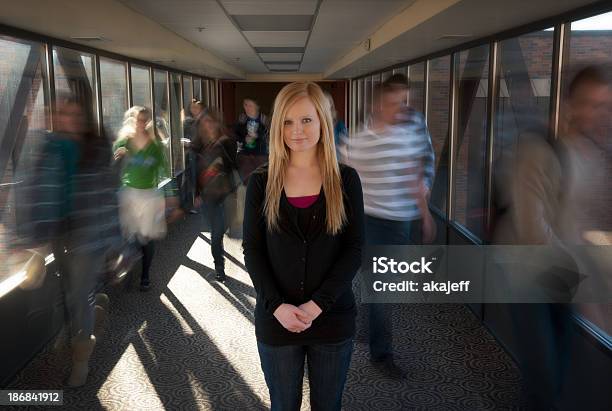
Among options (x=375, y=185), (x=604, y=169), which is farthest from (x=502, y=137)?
(x=604, y=169)

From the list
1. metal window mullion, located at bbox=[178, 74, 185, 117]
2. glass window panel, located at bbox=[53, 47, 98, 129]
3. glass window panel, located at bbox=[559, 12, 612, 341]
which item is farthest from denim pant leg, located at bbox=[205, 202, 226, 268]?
metal window mullion, located at bbox=[178, 74, 185, 117]

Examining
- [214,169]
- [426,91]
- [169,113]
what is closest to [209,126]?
[214,169]

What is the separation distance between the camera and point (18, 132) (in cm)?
462

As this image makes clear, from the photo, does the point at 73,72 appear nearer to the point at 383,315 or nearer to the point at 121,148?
the point at 121,148

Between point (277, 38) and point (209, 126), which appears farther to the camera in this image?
point (277, 38)

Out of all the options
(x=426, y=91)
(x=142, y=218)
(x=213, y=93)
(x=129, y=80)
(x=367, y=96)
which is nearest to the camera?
(x=142, y=218)

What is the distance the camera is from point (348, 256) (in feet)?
6.82

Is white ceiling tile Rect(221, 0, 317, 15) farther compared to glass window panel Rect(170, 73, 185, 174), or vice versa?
glass window panel Rect(170, 73, 185, 174)

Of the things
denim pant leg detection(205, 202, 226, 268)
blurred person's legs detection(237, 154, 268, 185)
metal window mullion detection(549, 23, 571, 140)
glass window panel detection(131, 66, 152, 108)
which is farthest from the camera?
blurred person's legs detection(237, 154, 268, 185)

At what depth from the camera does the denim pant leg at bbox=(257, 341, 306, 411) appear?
82.1 inches

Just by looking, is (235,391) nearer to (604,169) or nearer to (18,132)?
(604,169)

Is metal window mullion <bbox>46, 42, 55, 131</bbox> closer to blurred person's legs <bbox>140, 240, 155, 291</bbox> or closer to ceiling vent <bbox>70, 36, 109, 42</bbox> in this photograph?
ceiling vent <bbox>70, 36, 109, 42</bbox>

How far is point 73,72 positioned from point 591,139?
4.61 metres

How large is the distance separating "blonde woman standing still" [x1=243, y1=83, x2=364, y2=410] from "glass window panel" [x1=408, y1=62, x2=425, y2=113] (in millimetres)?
5948
